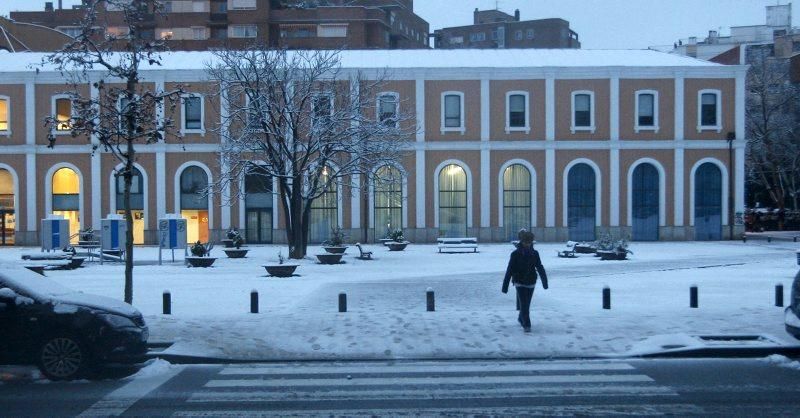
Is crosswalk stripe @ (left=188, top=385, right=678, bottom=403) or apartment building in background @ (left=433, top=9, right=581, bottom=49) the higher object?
apartment building in background @ (left=433, top=9, right=581, bottom=49)

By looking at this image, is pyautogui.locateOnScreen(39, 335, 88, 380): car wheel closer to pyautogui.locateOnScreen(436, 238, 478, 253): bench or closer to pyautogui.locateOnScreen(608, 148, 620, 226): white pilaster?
pyautogui.locateOnScreen(436, 238, 478, 253): bench

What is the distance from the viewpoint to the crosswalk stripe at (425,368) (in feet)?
39.4

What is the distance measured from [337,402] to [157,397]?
2316mm

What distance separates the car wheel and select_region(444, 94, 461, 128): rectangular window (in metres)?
39.2

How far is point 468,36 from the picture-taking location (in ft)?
381

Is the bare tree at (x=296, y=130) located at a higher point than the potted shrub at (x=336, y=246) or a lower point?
higher

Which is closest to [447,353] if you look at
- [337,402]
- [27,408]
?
[337,402]

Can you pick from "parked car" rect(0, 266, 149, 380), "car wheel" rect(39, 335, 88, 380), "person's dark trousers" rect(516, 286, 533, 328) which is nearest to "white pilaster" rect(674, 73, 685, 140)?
"person's dark trousers" rect(516, 286, 533, 328)

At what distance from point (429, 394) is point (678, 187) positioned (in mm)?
42118

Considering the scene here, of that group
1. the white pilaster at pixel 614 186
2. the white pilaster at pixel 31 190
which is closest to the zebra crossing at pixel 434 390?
the white pilaster at pixel 614 186

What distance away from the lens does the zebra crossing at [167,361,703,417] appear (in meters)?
9.50

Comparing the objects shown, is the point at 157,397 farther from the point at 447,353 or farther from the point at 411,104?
the point at 411,104

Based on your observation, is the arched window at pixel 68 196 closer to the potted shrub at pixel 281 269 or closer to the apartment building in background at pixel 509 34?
the potted shrub at pixel 281 269

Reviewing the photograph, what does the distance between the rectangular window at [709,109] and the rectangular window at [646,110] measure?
2936 millimetres
